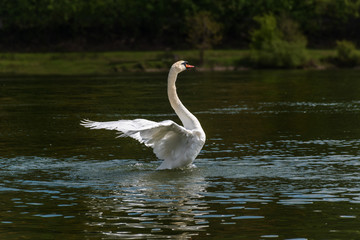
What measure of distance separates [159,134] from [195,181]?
1177mm

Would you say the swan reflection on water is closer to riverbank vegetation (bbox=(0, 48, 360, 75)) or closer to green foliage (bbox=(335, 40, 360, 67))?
riverbank vegetation (bbox=(0, 48, 360, 75))

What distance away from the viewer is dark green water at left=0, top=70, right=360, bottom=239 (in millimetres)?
11344

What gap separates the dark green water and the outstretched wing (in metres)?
0.49

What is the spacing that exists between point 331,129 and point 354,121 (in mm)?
2634

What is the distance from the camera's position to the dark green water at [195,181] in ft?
37.2

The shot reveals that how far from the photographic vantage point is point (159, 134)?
15.3 m

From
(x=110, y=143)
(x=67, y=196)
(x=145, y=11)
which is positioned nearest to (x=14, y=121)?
(x=110, y=143)

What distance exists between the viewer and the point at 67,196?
13719 mm

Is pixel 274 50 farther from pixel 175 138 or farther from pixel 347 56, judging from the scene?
pixel 175 138

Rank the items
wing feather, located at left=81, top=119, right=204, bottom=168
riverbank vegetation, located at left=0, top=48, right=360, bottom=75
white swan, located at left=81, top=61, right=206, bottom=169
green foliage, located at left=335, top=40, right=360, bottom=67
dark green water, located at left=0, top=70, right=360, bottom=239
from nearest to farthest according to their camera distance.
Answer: dark green water, located at left=0, top=70, right=360, bottom=239
wing feather, located at left=81, top=119, right=204, bottom=168
white swan, located at left=81, top=61, right=206, bottom=169
riverbank vegetation, located at left=0, top=48, right=360, bottom=75
green foliage, located at left=335, top=40, right=360, bottom=67

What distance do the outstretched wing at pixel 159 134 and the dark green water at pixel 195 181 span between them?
1.61 ft

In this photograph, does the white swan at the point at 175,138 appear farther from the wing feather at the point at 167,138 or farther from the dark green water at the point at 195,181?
the dark green water at the point at 195,181

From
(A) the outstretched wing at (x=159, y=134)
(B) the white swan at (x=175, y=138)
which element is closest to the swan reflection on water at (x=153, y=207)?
(B) the white swan at (x=175, y=138)

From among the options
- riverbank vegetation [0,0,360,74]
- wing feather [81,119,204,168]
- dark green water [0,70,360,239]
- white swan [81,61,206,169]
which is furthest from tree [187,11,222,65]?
wing feather [81,119,204,168]
